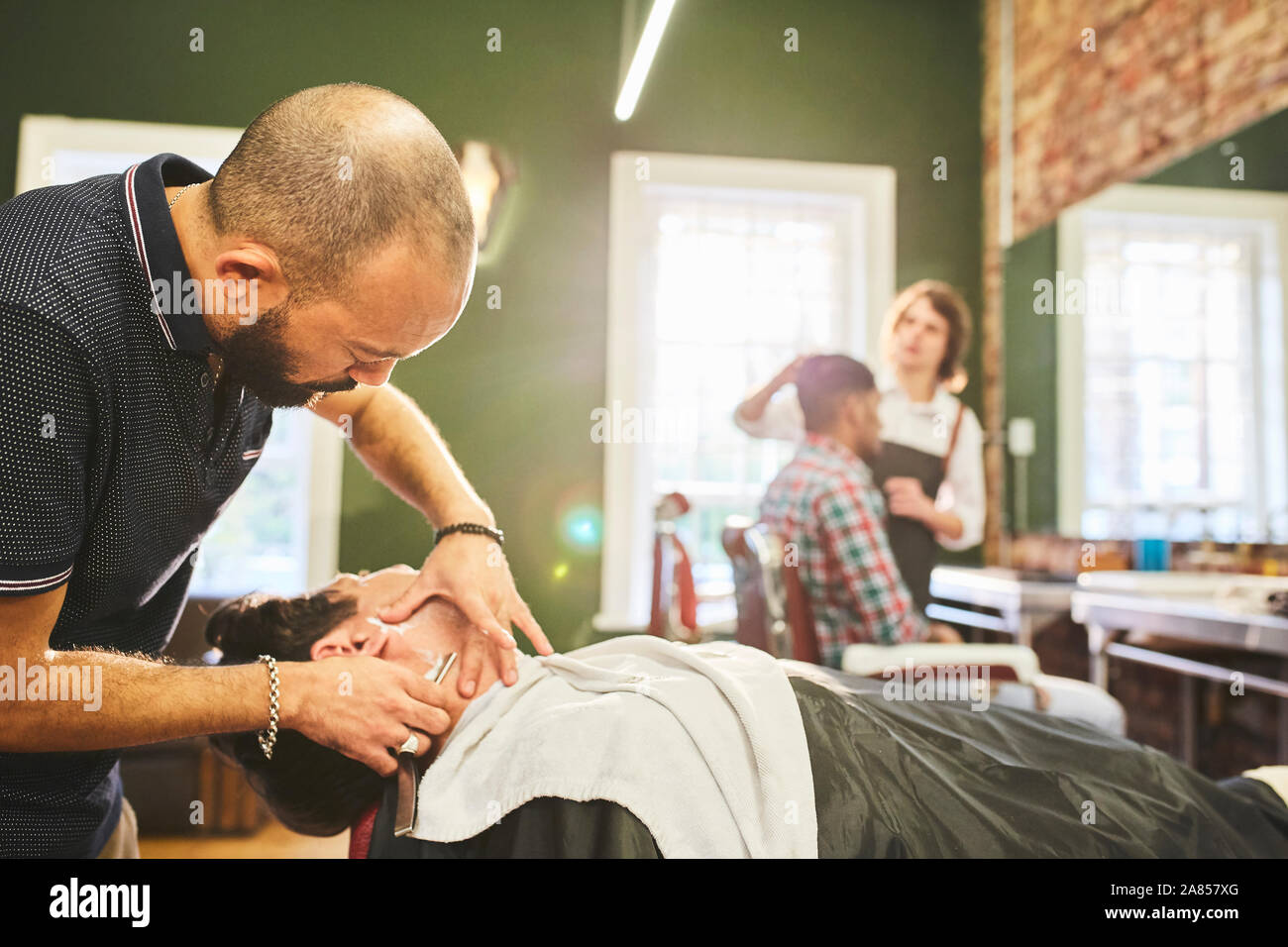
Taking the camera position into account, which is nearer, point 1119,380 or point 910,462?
point 910,462

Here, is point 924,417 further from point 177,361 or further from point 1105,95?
point 177,361

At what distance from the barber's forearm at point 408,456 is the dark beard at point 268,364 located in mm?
284

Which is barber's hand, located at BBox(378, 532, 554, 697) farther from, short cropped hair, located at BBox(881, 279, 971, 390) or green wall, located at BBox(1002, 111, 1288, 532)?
green wall, located at BBox(1002, 111, 1288, 532)

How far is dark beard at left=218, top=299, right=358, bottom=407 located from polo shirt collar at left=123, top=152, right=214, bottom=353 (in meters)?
0.03

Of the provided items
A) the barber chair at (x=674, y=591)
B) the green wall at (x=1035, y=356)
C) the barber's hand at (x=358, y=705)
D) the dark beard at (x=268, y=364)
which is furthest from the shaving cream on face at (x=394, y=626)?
the green wall at (x=1035, y=356)

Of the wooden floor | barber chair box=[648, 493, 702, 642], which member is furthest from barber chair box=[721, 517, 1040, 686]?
the wooden floor

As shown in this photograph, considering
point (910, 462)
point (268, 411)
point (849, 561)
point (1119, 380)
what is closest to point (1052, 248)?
point (1119, 380)

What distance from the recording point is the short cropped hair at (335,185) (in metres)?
0.88

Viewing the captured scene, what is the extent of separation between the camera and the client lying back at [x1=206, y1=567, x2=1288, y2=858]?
103 cm

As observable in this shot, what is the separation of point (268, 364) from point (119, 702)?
0.38 metres

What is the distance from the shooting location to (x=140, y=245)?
91 cm

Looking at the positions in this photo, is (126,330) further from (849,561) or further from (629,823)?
(849,561)
